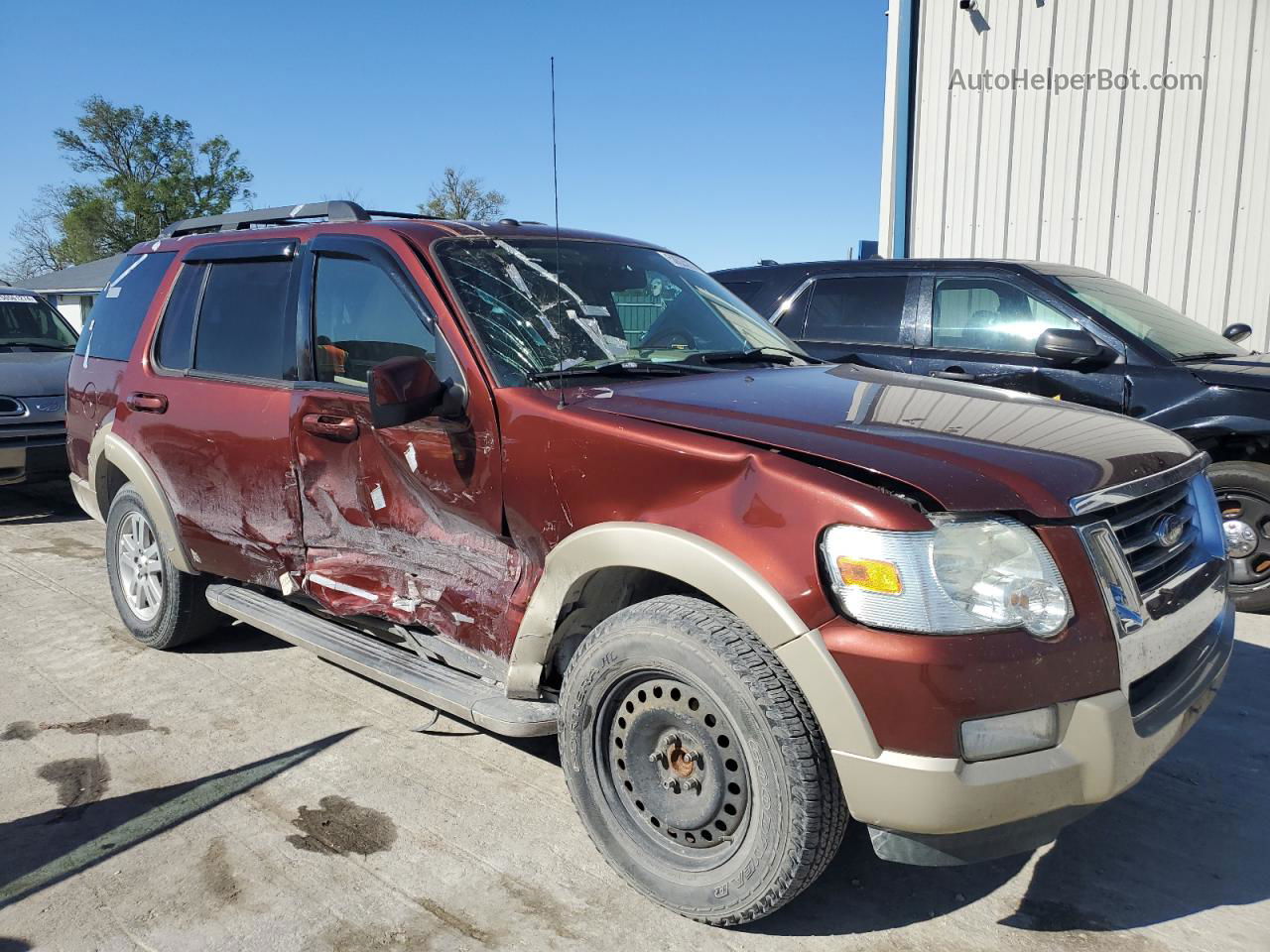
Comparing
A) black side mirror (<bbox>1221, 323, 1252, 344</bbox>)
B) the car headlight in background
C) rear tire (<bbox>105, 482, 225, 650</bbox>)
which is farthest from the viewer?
the car headlight in background

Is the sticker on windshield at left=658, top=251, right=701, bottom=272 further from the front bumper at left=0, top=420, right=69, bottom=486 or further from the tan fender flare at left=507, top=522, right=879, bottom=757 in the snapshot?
the front bumper at left=0, top=420, right=69, bottom=486

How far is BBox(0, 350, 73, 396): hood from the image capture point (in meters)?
8.45

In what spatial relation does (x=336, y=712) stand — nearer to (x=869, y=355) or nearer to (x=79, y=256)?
(x=869, y=355)

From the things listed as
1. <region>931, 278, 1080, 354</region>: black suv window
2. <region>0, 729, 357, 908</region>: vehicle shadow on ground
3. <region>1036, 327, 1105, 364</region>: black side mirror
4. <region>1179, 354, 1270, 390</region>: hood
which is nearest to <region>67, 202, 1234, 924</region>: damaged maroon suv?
<region>0, 729, 357, 908</region>: vehicle shadow on ground

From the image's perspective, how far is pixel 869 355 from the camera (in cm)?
628

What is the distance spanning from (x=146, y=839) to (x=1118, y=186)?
10.2 metres

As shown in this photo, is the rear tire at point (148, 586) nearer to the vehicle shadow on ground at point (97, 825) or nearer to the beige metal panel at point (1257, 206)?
the vehicle shadow on ground at point (97, 825)

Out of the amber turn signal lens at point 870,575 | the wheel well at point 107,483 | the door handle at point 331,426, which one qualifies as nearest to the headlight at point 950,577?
the amber turn signal lens at point 870,575

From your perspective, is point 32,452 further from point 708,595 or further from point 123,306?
Result: point 708,595

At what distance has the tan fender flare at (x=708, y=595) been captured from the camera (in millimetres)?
2262

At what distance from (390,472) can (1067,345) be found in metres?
3.61

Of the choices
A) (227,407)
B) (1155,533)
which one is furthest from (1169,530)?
(227,407)

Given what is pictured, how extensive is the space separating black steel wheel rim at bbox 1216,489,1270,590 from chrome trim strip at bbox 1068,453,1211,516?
116 inches

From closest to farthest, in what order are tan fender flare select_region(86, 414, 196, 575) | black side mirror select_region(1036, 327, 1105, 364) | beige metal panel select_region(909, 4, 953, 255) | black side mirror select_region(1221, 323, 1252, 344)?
tan fender flare select_region(86, 414, 196, 575), black side mirror select_region(1036, 327, 1105, 364), black side mirror select_region(1221, 323, 1252, 344), beige metal panel select_region(909, 4, 953, 255)
